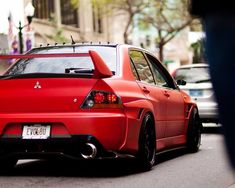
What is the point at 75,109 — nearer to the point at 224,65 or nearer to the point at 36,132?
the point at 36,132

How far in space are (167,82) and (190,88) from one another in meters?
5.16

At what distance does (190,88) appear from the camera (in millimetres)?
13602

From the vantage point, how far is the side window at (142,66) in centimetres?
732

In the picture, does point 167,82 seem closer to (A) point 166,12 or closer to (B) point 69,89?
(B) point 69,89

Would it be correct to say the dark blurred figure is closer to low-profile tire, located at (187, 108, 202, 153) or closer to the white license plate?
the white license plate

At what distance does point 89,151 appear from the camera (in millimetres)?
6172

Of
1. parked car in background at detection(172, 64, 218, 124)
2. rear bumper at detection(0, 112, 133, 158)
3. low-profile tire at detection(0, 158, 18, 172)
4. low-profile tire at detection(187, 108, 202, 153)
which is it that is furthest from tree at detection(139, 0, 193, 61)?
rear bumper at detection(0, 112, 133, 158)

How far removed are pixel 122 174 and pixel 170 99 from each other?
1681 mm

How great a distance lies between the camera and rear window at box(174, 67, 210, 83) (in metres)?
13.7

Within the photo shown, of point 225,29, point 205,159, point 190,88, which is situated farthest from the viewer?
point 190,88

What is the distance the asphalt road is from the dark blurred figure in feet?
12.7

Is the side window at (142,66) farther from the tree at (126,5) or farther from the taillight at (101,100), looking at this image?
the tree at (126,5)

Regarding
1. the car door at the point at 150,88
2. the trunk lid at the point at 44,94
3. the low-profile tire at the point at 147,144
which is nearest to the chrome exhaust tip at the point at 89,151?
the trunk lid at the point at 44,94

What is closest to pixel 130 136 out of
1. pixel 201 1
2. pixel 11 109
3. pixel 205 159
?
pixel 11 109
